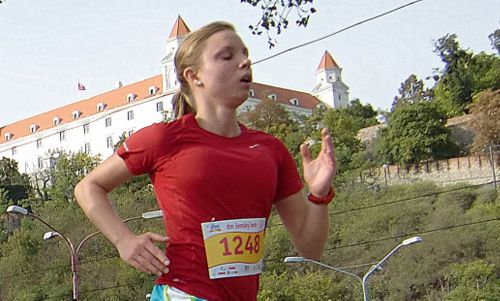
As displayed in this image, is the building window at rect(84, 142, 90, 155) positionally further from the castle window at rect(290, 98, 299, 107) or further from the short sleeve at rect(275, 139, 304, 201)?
the short sleeve at rect(275, 139, 304, 201)

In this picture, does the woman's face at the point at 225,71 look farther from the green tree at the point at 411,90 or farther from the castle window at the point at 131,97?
the castle window at the point at 131,97

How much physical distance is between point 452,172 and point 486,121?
3741 mm

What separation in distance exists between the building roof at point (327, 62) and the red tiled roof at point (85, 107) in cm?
2327

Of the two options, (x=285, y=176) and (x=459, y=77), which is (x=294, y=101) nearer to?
(x=459, y=77)

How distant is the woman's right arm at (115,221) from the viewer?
3.02 metres

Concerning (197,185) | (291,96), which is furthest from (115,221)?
(291,96)

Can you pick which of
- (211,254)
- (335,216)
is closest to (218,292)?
(211,254)

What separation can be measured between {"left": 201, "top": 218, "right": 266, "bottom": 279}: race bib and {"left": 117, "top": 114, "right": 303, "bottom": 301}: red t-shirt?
2cm

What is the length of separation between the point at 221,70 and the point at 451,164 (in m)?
59.4

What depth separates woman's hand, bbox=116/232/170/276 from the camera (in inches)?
119

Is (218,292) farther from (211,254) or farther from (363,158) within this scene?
(363,158)

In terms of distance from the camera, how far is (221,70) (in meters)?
3.24

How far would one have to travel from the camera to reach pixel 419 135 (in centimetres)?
6181

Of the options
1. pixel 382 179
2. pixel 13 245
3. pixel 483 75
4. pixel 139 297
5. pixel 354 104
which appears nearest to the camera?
pixel 139 297
